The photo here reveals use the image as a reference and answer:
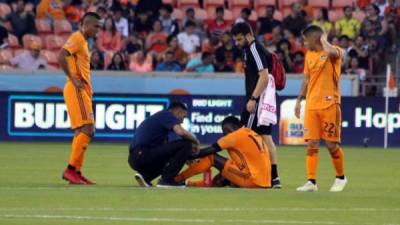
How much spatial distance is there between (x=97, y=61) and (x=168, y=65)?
5.40 feet

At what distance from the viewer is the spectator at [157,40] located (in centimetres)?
3262

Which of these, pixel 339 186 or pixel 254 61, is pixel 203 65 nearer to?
pixel 254 61

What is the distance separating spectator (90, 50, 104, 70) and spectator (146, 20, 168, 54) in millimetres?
1696

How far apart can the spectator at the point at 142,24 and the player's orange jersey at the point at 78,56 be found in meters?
16.2

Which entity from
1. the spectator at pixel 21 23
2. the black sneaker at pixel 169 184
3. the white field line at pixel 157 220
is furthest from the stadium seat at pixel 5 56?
the white field line at pixel 157 220

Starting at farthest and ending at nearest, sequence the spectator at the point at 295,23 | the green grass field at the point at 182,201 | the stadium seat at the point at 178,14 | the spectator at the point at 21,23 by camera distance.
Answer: the stadium seat at the point at 178,14 → the spectator at the point at 295,23 → the spectator at the point at 21,23 → the green grass field at the point at 182,201

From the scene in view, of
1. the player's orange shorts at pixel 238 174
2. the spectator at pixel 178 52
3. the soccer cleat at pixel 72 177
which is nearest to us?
the player's orange shorts at pixel 238 174

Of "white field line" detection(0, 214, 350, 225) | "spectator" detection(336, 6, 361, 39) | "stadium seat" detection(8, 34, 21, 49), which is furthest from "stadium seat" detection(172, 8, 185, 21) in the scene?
"white field line" detection(0, 214, 350, 225)

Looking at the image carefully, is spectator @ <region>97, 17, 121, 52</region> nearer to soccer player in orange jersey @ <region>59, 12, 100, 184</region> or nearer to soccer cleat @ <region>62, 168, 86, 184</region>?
soccer player in orange jersey @ <region>59, 12, 100, 184</region>

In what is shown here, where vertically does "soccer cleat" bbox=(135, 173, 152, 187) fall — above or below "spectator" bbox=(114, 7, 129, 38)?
below

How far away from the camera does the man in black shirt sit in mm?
16750

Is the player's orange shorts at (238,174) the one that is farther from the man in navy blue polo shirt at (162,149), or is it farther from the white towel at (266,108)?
the white towel at (266,108)

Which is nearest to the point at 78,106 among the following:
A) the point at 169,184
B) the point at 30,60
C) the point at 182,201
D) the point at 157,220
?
the point at 169,184

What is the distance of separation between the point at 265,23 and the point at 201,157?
1714 centimetres
